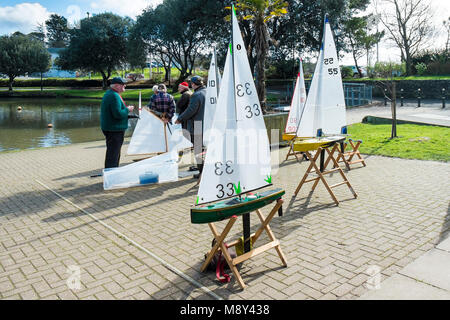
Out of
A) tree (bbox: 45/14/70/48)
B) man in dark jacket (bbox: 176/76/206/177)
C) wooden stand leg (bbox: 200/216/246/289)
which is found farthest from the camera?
tree (bbox: 45/14/70/48)

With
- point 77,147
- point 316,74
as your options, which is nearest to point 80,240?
point 316,74

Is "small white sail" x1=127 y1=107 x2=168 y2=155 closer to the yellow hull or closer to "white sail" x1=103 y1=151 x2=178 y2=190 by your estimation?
"white sail" x1=103 y1=151 x2=178 y2=190

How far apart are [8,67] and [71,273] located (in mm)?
69788

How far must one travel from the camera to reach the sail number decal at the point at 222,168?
421 centimetres

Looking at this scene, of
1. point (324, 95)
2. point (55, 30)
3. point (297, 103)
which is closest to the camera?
point (324, 95)

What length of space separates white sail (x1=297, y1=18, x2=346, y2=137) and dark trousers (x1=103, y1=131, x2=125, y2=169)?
406 centimetres

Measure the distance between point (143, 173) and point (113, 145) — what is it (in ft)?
3.09

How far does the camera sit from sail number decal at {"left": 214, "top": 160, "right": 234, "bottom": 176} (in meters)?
4.21

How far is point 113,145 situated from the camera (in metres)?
8.55

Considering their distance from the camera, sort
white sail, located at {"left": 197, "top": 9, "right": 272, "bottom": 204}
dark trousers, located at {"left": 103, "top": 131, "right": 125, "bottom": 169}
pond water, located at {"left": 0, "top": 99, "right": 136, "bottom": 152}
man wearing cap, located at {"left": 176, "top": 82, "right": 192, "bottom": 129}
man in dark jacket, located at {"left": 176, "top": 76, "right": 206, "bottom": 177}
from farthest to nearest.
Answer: pond water, located at {"left": 0, "top": 99, "right": 136, "bottom": 152} < man wearing cap, located at {"left": 176, "top": 82, "right": 192, "bottom": 129} < man in dark jacket, located at {"left": 176, "top": 76, "right": 206, "bottom": 177} < dark trousers, located at {"left": 103, "top": 131, "right": 125, "bottom": 169} < white sail, located at {"left": 197, "top": 9, "right": 272, "bottom": 204}

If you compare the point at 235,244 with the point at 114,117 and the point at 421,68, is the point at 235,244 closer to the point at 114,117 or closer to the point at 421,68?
the point at 114,117

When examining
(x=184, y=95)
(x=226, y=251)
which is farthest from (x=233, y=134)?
(x=184, y=95)

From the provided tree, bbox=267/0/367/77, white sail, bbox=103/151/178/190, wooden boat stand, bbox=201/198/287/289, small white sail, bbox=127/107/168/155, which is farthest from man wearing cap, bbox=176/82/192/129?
tree, bbox=267/0/367/77

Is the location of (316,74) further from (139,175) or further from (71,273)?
(71,273)
